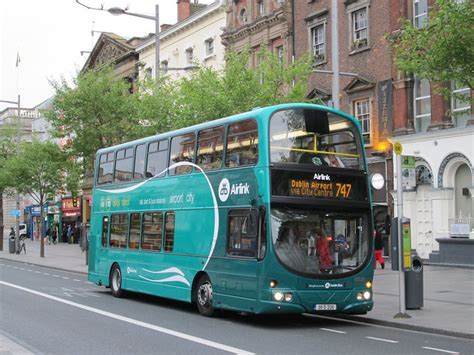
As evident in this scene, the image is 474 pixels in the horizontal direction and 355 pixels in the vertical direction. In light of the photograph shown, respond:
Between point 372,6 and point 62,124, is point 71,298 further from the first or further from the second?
point 372,6

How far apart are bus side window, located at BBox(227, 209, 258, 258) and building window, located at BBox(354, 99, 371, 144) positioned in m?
18.6

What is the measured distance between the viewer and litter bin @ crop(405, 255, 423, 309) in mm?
14414

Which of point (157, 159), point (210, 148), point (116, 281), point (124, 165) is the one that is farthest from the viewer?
point (116, 281)

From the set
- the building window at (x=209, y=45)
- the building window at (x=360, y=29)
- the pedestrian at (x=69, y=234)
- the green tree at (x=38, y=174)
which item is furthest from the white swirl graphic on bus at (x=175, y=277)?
the pedestrian at (x=69, y=234)

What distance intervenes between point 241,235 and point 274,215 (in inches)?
44.1

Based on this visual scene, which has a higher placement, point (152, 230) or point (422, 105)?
point (422, 105)

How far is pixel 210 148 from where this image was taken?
581 inches

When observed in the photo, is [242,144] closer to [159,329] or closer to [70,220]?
[159,329]

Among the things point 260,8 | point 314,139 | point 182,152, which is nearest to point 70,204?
point 260,8

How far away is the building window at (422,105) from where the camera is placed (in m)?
28.7

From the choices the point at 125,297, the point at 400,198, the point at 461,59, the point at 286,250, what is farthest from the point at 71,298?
the point at 461,59

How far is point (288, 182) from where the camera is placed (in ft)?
41.6

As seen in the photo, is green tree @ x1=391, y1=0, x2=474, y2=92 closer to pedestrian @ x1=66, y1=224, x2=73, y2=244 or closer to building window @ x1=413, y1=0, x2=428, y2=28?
building window @ x1=413, y1=0, x2=428, y2=28

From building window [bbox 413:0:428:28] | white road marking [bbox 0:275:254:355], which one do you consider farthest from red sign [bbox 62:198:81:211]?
white road marking [bbox 0:275:254:355]
